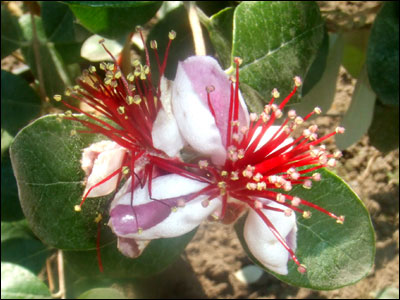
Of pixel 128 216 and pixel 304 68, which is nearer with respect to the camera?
pixel 128 216

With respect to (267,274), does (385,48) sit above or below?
above

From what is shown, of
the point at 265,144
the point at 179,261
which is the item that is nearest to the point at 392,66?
the point at 265,144

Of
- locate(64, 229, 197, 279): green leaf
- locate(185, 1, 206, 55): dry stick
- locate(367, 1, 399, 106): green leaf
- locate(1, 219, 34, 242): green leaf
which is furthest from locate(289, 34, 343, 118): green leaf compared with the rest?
locate(1, 219, 34, 242): green leaf

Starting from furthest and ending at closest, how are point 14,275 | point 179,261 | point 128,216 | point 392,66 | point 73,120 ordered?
point 179,261 < point 14,275 < point 392,66 < point 73,120 < point 128,216

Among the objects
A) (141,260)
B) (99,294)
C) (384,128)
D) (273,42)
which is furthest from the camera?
(384,128)

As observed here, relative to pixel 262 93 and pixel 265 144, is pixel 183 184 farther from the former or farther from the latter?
pixel 262 93

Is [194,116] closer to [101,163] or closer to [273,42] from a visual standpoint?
[101,163]

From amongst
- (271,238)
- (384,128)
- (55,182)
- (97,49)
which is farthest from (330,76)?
(55,182)
